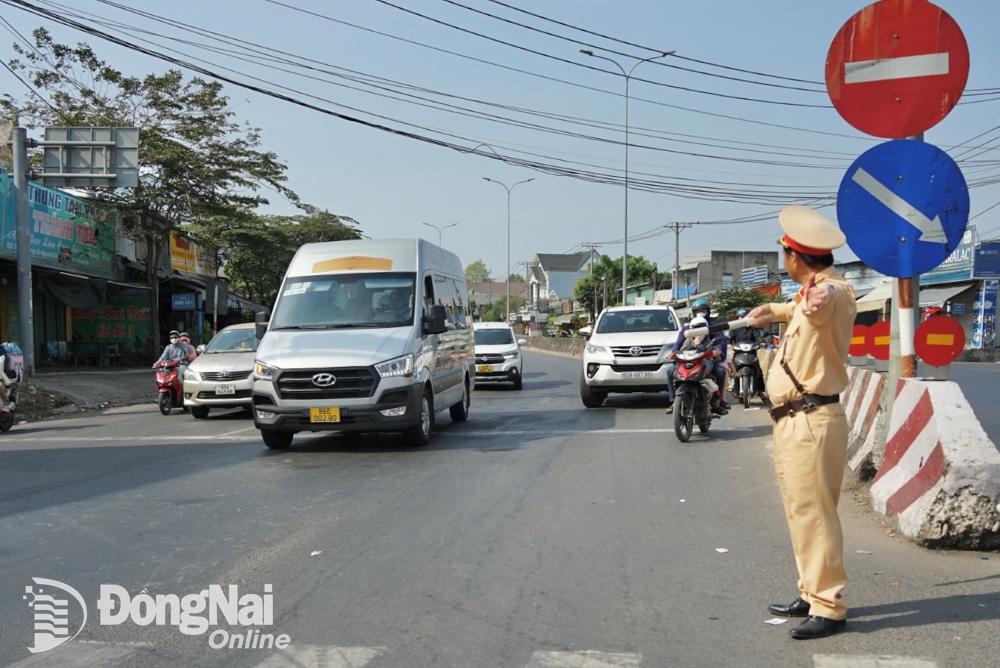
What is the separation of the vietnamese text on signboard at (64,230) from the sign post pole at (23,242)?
2.18m

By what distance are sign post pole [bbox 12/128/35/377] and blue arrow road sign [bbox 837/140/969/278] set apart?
17940mm

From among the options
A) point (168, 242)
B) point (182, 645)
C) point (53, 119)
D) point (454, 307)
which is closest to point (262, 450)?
point (454, 307)

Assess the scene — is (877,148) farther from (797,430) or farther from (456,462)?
(456,462)

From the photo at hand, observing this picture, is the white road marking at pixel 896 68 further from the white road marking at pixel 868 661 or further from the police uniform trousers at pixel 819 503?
the white road marking at pixel 868 661

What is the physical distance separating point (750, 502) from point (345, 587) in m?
3.66

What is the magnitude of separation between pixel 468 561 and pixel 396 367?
4.74 metres

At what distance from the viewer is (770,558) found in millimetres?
5324

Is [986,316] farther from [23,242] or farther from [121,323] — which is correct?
[23,242]

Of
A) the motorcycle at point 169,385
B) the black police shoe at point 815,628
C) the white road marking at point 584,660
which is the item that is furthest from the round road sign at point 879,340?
the motorcycle at point 169,385

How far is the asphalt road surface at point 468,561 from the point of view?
153 inches

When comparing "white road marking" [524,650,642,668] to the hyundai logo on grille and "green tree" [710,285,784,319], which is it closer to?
the hyundai logo on grille

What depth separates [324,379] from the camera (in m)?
9.67

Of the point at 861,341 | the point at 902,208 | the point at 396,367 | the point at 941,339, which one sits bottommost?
the point at 396,367

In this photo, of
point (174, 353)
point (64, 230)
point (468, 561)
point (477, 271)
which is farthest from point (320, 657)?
point (477, 271)
